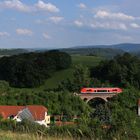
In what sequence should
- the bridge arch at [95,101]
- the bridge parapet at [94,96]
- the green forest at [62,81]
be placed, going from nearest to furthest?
the green forest at [62,81] < the bridge parapet at [94,96] < the bridge arch at [95,101]

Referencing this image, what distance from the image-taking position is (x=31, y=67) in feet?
336

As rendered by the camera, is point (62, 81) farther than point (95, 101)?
Yes

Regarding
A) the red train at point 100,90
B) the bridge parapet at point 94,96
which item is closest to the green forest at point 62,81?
the bridge parapet at point 94,96

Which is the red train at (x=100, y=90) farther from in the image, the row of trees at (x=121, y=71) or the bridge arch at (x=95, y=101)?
the row of trees at (x=121, y=71)

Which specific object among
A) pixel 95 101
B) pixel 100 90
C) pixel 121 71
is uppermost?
pixel 121 71

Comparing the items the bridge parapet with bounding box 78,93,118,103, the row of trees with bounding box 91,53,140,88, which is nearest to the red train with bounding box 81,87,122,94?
the bridge parapet with bounding box 78,93,118,103

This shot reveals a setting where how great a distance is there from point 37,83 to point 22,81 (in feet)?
11.6

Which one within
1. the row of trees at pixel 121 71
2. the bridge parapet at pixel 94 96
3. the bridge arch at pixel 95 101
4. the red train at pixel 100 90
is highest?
the row of trees at pixel 121 71

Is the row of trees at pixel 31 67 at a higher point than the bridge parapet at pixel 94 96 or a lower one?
higher

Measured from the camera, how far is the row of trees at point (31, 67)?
9862 centimetres

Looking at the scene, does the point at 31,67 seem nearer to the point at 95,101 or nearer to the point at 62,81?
the point at 62,81

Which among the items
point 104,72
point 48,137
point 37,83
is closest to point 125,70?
point 104,72

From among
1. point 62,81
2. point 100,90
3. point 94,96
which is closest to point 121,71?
point 100,90

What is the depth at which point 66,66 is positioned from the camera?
108312 mm
